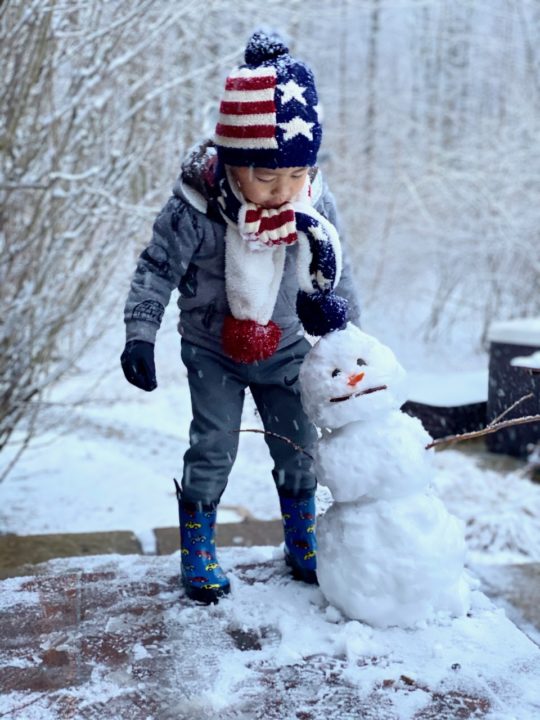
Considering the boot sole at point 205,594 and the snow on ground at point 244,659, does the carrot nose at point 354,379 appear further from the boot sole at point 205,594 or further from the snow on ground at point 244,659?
the boot sole at point 205,594

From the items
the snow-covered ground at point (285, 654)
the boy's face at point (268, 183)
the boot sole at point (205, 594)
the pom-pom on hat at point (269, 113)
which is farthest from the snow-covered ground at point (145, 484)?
the pom-pom on hat at point (269, 113)

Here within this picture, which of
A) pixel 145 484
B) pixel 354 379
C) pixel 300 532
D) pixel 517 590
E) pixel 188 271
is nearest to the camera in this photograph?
pixel 354 379

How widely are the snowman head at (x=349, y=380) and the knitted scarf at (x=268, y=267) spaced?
0.08 m

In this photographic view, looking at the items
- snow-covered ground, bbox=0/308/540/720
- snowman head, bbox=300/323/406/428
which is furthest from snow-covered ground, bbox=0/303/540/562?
snowman head, bbox=300/323/406/428

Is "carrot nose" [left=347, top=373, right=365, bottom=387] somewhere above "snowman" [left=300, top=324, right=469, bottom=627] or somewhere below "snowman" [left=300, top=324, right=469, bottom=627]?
above

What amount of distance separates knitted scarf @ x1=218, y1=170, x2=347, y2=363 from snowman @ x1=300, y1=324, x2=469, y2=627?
0.39 ft

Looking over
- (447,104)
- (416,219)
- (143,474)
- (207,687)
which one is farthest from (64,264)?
(447,104)

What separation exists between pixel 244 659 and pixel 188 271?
1.01 meters

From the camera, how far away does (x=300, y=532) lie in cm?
239

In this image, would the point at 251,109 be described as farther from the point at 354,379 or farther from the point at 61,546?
the point at 61,546

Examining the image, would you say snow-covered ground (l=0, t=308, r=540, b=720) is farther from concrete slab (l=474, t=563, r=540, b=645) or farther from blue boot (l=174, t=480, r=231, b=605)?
concrete slab (l=474, t=563, r=540, b=645)

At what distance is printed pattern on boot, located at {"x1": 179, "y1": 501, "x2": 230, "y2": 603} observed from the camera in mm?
2256

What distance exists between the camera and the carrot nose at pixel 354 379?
204 cm

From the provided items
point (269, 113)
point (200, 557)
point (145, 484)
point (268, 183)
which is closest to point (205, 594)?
point (200, 557)
